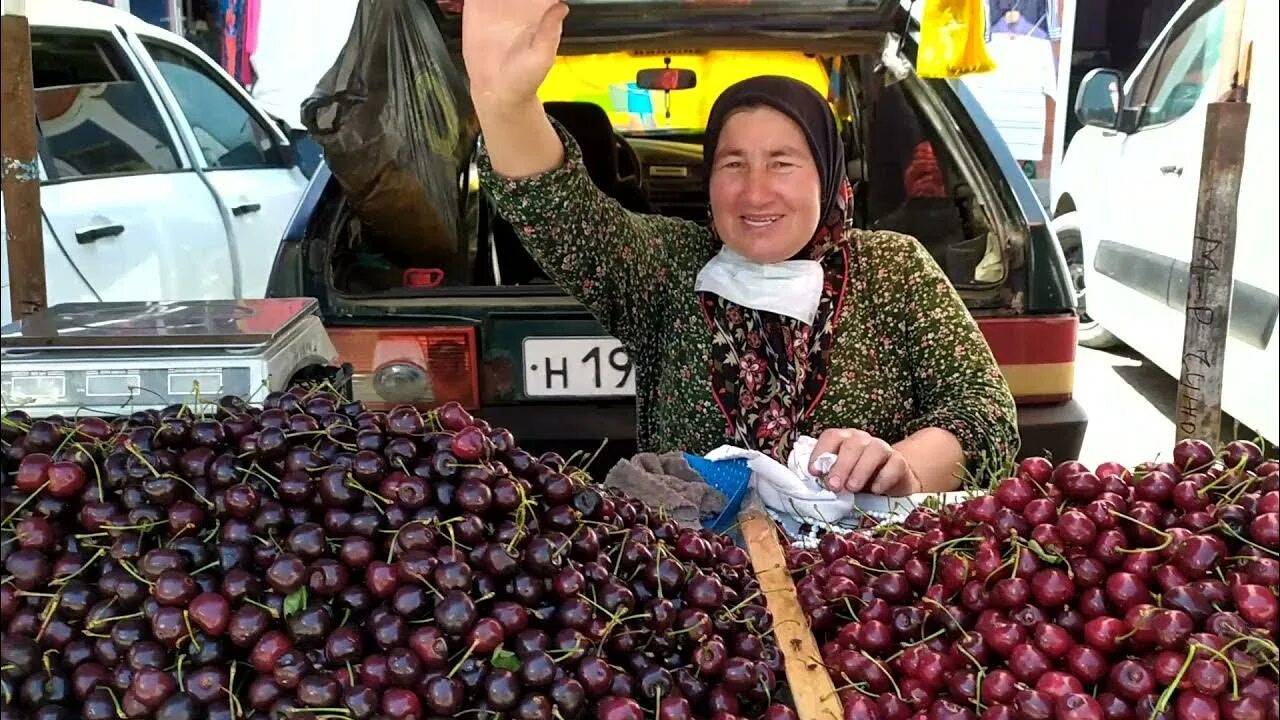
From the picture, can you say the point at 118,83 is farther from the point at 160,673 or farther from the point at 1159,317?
the point at 1159,317

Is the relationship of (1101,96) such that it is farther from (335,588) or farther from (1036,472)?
(335,588)

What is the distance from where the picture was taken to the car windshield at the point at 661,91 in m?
3.94

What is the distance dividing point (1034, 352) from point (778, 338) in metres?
0.90

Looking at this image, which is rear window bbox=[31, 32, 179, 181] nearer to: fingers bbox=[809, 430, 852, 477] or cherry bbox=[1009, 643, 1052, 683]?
fingers bbox=[809, 430, 852, 477]

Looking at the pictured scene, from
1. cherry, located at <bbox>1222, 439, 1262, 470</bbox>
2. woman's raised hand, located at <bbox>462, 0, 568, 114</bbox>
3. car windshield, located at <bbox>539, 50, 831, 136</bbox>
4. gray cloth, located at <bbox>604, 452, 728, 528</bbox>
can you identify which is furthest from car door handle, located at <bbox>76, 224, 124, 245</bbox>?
cherry, located at <bbox>1222, 439, 1262, 470</bbox>

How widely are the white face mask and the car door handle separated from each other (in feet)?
Answer: 7.66

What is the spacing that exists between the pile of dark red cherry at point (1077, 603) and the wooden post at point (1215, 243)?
276mm

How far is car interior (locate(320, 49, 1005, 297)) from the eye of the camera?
2.77 metres

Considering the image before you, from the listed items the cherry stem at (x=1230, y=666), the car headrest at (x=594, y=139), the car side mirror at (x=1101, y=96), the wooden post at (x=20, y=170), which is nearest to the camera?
the cherry stem at (x=1230, y=666)

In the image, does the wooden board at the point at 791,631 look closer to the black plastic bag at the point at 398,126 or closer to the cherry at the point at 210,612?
the cherry at the point at 210,612

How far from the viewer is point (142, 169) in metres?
3.76

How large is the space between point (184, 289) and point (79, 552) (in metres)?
3.08

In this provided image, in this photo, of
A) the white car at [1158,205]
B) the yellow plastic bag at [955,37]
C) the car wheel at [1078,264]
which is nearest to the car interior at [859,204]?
the yellow plastic bag at [955,37]

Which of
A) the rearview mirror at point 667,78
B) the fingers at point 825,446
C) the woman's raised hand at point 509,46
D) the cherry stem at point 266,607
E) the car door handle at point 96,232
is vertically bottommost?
the fingers at point 825,446
